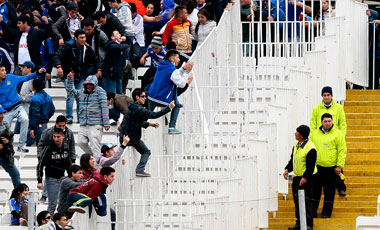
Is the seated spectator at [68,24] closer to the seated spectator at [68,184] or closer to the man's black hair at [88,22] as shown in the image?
the man's black hair at [88,22]

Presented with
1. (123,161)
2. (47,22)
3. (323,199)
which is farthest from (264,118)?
(47,22)

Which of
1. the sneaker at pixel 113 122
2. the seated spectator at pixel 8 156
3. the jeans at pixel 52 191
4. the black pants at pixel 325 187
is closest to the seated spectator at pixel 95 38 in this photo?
the sneaker at pixel 113 122

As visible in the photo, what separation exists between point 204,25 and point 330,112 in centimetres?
475

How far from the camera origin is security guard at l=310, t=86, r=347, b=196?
87.4 feet

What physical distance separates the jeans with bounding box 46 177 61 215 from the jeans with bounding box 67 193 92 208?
221 centimetres

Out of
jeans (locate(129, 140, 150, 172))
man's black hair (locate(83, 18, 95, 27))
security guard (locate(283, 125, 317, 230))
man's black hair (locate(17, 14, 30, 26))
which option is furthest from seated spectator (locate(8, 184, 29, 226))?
man's black hair (locate(17, 14, 30, 26))

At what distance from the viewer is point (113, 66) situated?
30.0 m

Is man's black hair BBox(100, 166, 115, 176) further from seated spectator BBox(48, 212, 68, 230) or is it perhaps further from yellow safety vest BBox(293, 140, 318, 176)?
yellow safety vest BBox(293, 140, 318, 176)

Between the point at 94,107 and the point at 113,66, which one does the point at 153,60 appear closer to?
the point at 113,66

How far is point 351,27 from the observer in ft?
99.5

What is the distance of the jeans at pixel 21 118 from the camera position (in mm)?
28984

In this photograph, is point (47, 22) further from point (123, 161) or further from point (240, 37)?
point (123, 161)

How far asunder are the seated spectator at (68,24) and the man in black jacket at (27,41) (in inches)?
11.3

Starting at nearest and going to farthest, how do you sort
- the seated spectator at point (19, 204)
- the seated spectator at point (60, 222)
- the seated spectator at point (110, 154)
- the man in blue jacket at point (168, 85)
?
the seated spectator at point (60, 222) → the seated spectator at point (110, 154) → the seated spectator at point (19, 204) → the man in blue jacket at point (168, 85)
